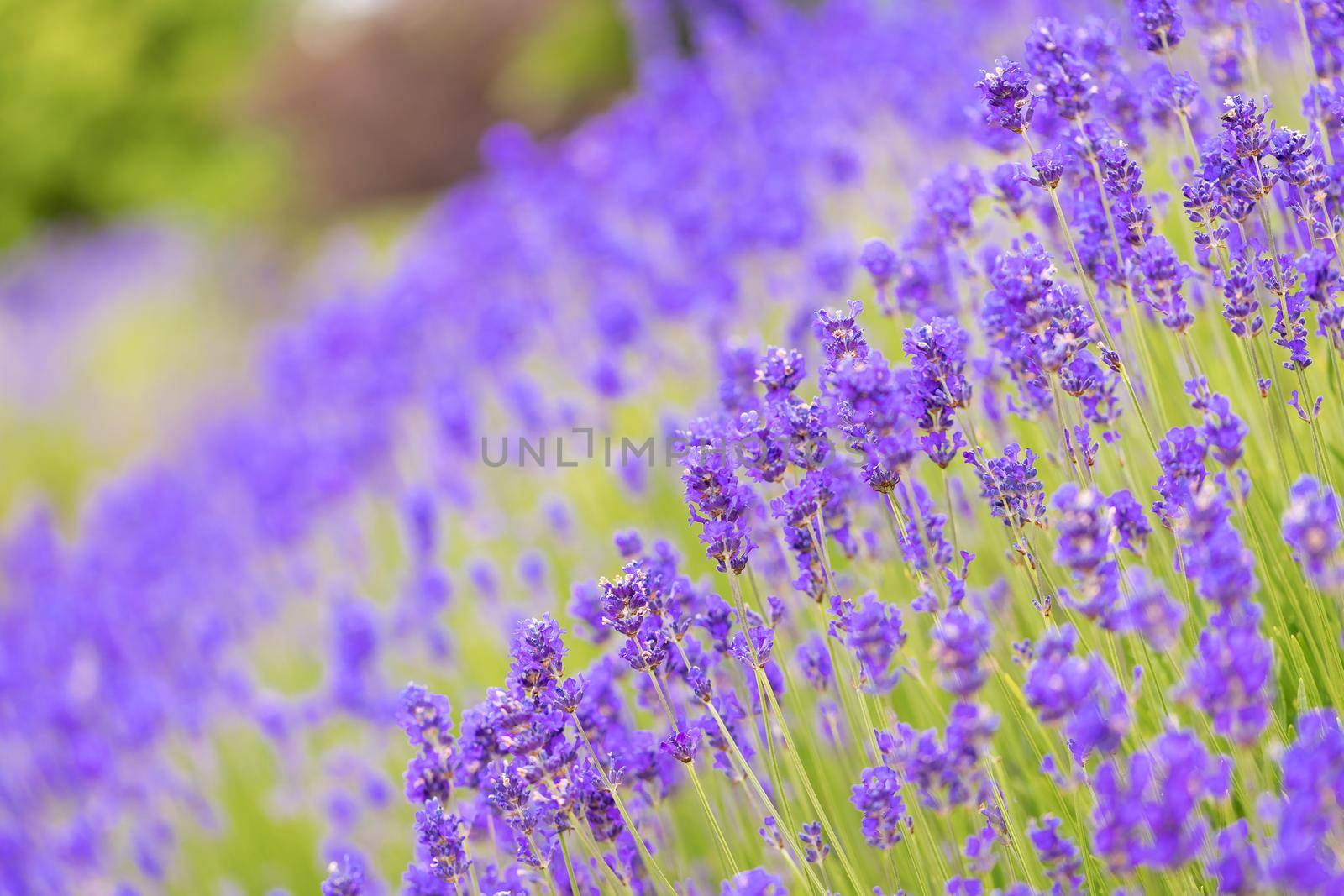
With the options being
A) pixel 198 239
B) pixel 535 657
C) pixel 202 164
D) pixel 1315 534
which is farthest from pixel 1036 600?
pixel 202 164

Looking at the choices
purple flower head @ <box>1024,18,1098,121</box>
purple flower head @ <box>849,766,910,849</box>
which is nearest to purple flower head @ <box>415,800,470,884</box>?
purple flower head @ <box>849,766,910,849</box>

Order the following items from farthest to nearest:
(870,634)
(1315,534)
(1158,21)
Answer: (1158,21) < (870,634) < (1315,534)

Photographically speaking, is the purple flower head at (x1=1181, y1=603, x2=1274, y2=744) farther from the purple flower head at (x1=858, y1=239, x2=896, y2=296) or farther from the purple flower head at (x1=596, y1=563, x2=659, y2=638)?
the purple flower head at (x1=858, y1=239, x2=896, y2=296)

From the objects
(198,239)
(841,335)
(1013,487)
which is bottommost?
(1013,487)

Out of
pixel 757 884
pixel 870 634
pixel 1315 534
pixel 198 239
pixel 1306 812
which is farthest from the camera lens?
pixel 198 239

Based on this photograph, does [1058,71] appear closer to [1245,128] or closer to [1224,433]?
[1245,128]

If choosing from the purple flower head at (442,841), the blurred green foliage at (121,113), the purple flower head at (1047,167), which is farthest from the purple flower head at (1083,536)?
the blurred green foliage at (121,113)

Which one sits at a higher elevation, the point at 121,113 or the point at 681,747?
the point at 121,113
